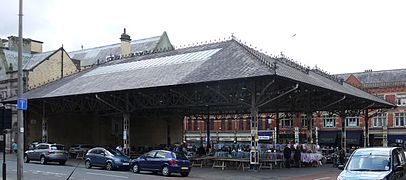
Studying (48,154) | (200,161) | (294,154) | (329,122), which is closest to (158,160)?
(200,161)

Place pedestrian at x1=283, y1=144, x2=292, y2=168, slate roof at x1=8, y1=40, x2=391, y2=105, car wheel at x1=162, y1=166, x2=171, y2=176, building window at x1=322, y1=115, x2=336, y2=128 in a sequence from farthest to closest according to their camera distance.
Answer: building window at x1=322, y1=115, x2=336, y2=128 → pedestrian at x1=283, y1=144, x2=292, y2=168 → slate roof at x1=8, y1=40, x2=391, y2=105 → car wheel at x1=162, y1=166, x2=171, y2=176

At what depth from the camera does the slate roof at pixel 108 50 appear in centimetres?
6278

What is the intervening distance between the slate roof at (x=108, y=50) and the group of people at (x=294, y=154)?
32137 mm

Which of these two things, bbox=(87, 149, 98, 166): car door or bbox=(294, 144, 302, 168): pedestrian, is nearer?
bbox=(87, 149, 98, 166): car door

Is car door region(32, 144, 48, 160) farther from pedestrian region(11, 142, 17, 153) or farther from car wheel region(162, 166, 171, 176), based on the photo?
pedestrian region(11, 142, 17, 153)

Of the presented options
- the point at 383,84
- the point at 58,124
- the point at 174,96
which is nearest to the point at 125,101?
the point at 174,96

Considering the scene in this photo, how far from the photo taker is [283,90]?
99.5 ft

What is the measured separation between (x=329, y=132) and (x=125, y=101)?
3772cm

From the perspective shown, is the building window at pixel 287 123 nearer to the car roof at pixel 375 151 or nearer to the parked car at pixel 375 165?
the parked car at pixel 375 165

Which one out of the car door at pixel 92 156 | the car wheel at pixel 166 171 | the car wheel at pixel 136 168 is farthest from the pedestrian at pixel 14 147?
the car wheel at pixel 166 171

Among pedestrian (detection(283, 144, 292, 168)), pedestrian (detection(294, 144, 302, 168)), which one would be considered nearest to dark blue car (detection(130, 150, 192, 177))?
pedestrian (detection(283, 144, 292, 168))

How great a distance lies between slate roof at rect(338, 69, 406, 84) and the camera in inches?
2437

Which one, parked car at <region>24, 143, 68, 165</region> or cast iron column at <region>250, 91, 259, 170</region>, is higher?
cast iron column at <region>250, 91, 259, 170</region>

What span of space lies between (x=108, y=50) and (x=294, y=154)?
3889 centimetres
